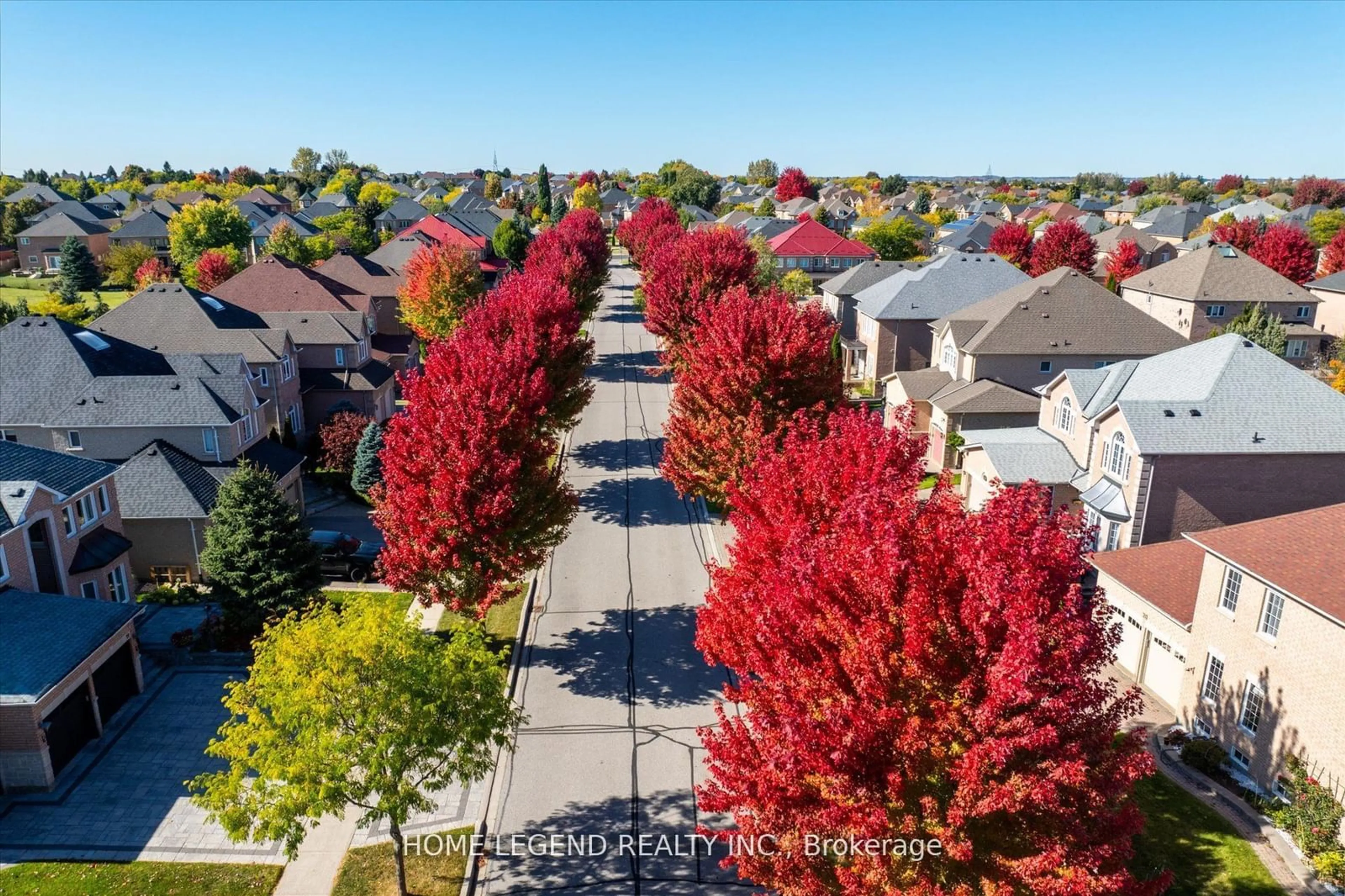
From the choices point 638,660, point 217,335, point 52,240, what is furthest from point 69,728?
point 52,240

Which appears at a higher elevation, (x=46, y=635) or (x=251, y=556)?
(x=251, y=556)

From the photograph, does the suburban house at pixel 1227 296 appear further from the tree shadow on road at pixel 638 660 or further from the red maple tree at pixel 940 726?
the red maple tree at pixel 940 726

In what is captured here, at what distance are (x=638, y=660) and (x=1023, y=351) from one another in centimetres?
3059

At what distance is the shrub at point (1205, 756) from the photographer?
22.1 metres

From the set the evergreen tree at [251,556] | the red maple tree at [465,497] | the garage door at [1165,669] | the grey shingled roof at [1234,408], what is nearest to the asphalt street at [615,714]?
the red maple tree at [465,497]

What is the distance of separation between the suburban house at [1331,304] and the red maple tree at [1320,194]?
10938 centimetres

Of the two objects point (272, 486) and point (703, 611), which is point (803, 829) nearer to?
point (703, 611)

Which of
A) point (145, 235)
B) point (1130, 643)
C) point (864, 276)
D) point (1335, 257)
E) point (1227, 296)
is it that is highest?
point (145, 235)

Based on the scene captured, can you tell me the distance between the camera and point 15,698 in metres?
21.5

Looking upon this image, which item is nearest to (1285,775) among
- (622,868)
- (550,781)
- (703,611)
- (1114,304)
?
(703,611)

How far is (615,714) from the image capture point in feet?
82.7

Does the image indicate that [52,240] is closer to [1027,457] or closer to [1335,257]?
[1027,457]

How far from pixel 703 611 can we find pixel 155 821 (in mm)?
14585

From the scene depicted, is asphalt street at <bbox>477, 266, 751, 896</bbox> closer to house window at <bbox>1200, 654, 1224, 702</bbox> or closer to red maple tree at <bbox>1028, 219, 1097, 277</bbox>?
house window at <bbox>1200, 654, 1224, 702</bbox>
